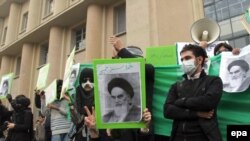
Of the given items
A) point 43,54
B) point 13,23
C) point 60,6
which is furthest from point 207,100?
point 13,23

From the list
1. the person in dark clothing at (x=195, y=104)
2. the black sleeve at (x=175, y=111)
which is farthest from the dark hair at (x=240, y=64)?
the black sleeve at (x=175, y=111)

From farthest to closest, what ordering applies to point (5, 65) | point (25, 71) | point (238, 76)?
point (5, 65) < point (25, 71) < point (238, 76)

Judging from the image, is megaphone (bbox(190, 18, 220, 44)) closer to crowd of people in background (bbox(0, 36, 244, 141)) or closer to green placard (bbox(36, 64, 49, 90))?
crowd of people in background (bbox(0, 36, 244, 141))

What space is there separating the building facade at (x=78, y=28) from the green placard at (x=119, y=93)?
822 centimetres

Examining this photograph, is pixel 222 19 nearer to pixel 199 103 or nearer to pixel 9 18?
pixel 199 103

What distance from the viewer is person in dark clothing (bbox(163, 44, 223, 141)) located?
2859 millimetres

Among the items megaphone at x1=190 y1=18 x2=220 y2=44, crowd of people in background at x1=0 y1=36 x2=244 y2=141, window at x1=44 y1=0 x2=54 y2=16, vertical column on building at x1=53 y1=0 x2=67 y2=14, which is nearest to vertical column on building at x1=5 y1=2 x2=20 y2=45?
window at x1=44 y1=0 x2=54 y2=16

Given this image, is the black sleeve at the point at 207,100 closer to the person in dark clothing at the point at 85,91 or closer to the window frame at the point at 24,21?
the person in dark clothing at the point at 85,91

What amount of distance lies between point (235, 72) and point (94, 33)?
10813 mm

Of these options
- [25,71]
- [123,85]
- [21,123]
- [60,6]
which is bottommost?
[21,123]

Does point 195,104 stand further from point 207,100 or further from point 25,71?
point 25,71

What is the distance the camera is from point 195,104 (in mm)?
2865

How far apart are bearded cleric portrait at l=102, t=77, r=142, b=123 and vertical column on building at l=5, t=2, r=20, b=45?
1962 centimetres

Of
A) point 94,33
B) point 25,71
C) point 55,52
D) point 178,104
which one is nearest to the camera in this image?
point 178,104
